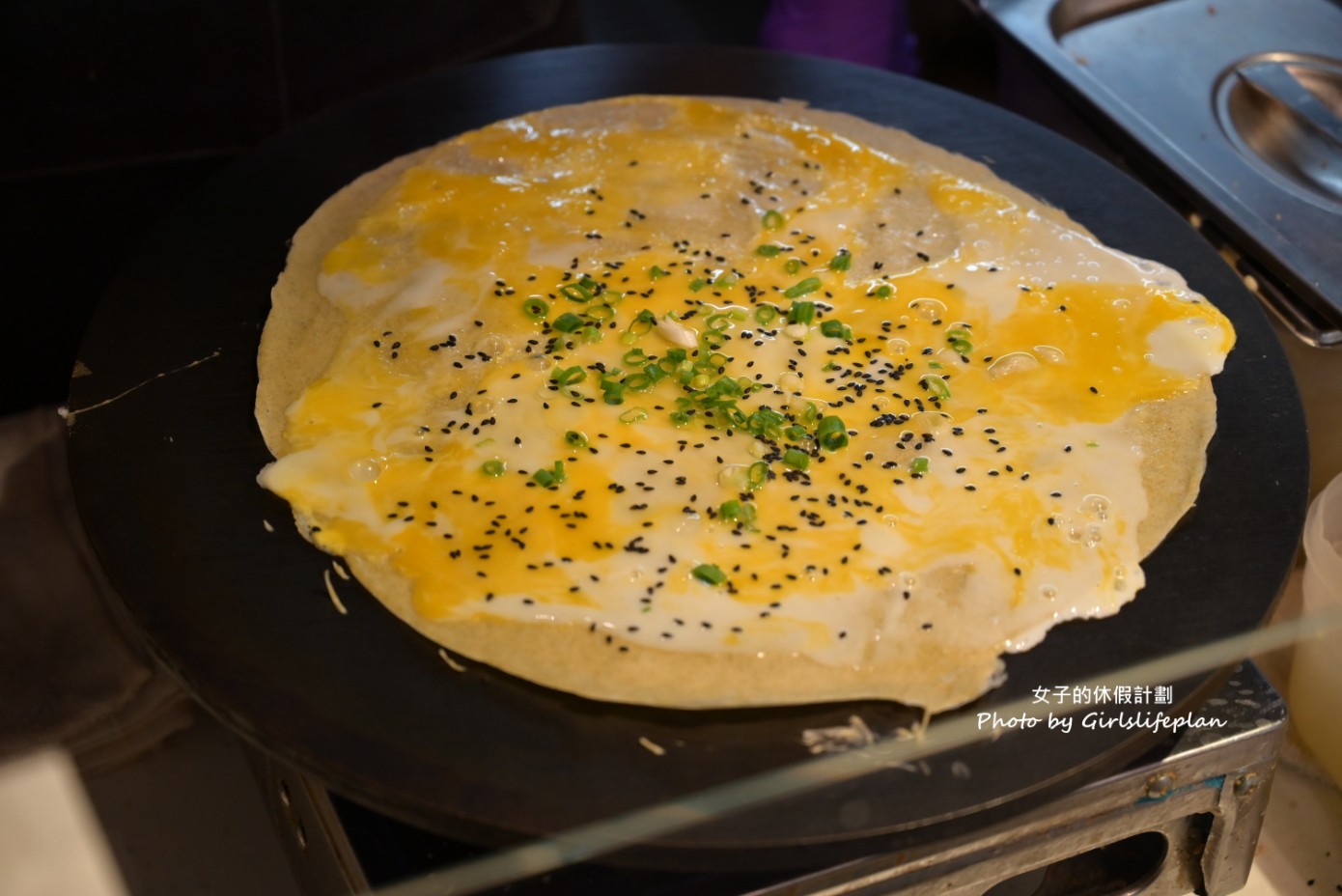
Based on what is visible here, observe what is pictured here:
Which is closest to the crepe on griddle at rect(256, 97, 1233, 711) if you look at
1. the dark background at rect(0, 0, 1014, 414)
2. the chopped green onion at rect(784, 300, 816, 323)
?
the chopped green onion at rect(784, 300, 816, 323)

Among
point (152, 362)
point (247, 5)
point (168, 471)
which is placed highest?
point (247, 5)

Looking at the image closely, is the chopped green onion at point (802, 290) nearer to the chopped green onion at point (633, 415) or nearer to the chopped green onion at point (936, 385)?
the chopped green onion at point (936, 385)

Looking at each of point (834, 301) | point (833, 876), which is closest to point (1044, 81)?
point (834, 301)

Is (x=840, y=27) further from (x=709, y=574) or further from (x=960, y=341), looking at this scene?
(x=709, y=574)

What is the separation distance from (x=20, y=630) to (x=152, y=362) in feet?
4.13

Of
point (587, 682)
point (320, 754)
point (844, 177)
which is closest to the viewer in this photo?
point (320, 754)

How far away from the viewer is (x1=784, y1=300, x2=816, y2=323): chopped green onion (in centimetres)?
220

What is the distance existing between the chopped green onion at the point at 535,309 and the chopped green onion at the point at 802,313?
0.45 meters

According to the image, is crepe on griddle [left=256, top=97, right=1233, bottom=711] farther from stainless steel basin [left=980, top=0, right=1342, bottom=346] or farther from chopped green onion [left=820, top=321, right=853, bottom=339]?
stainless steel basin [left=980, top=0, right=1342, bottom=346]

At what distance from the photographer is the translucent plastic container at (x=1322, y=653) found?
2.32 meters

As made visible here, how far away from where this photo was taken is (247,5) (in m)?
3.16

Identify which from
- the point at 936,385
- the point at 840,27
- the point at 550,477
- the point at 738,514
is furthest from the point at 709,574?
the point at 840,27

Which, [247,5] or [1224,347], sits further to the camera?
[247,5]

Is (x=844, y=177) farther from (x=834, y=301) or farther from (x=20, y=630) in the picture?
(x=20, y=630)
